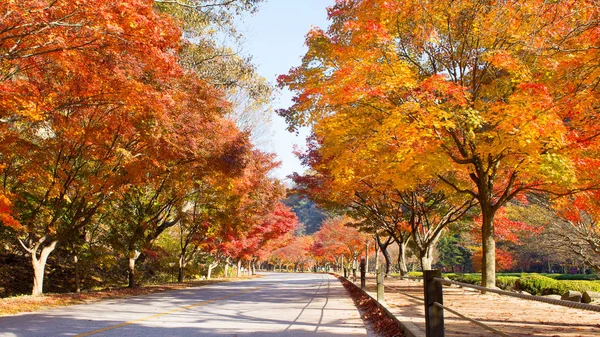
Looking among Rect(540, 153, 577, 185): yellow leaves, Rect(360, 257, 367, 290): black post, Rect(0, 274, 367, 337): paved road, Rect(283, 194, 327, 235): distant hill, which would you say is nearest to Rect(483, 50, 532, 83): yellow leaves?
Rect(540, 153, 577, 185): yellow leaves

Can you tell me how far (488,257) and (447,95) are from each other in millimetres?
5619

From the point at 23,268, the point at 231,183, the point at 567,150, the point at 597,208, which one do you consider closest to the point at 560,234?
the point at 597,208

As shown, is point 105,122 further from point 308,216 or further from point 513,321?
point 308,216

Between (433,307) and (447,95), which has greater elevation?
(447,95)

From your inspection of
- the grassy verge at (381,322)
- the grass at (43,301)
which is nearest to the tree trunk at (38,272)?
the grass at (43,301)

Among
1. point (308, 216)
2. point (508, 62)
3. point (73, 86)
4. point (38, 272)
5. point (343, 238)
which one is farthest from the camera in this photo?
point (308, 216)

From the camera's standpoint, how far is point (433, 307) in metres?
5.38

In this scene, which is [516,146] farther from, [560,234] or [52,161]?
[560,234]

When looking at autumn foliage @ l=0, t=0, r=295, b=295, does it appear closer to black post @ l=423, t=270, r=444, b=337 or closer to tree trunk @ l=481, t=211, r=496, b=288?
black post @ l=423, t=270, r=444, b=337

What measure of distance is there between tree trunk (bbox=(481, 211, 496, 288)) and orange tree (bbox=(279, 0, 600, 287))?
32 millimetres

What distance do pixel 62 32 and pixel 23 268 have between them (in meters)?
20.2

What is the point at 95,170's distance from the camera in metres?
17.6

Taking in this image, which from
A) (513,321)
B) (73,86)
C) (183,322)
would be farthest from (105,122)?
(513,321)

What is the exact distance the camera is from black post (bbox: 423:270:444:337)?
531 cm
